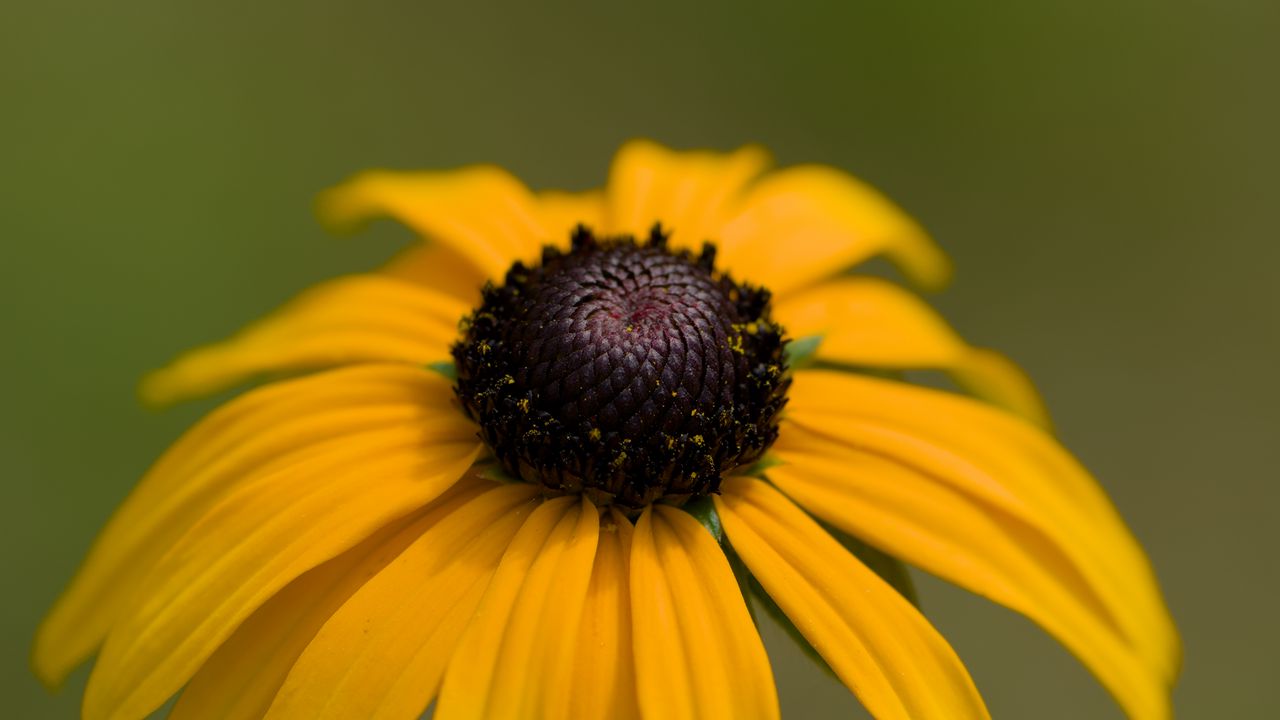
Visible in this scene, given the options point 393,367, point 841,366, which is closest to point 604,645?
point 393,367

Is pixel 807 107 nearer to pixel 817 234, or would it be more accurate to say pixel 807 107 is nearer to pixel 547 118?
pixel 547 118

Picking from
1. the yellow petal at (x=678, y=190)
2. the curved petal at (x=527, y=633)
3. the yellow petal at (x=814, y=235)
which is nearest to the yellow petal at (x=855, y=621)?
the curved petal at (x=527, y=633)

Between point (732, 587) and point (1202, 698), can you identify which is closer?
Answer: point (732, 587)

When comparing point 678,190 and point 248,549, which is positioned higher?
point 678,190

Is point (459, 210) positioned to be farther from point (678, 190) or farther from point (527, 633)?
point (527, 633)

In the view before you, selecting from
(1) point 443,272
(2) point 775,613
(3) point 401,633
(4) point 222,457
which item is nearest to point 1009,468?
(2) point 775,613

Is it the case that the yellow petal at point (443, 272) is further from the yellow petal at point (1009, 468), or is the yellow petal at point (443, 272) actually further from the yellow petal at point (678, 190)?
the yellow petal at point (1009, 468)
